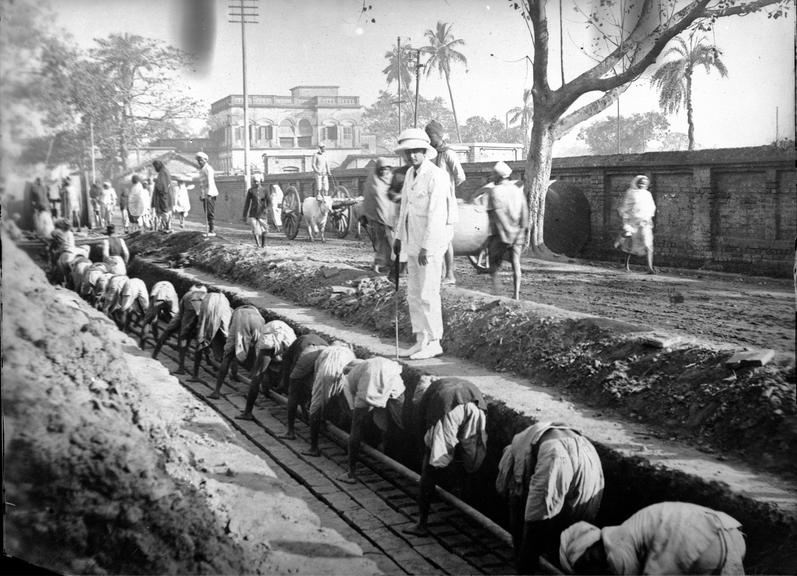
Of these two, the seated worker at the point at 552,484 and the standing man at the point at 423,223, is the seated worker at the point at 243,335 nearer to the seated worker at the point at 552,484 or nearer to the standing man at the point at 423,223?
the standing man at the point at 423,223

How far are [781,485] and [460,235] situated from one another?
4995 millimetres

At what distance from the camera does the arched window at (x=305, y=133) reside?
7.98 m

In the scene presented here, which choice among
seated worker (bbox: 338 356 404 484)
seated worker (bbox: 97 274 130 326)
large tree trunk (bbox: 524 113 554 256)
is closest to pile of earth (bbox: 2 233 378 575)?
seated worker (bbox: 338 356 404 484)

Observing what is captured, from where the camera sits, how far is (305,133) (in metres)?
8.94

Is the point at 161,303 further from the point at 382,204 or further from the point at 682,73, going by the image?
the point at 682,73

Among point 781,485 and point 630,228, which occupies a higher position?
point 630,228

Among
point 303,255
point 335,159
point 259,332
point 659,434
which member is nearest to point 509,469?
point 659,434

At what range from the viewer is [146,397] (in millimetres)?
5793

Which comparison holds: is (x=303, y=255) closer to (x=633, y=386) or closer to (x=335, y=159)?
(x=335, y=159)

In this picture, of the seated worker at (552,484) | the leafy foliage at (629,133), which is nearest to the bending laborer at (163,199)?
the leafy foliage at (629,133)

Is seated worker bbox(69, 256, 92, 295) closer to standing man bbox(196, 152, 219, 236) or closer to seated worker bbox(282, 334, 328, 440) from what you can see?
standing man bbox(196, 152, 219, 236)

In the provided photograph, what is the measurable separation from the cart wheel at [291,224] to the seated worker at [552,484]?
13376 mm

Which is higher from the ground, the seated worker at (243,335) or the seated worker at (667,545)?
the seated worker at (243,335)

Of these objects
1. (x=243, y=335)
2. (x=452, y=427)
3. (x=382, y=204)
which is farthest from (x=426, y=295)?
(x=382, y=204)
